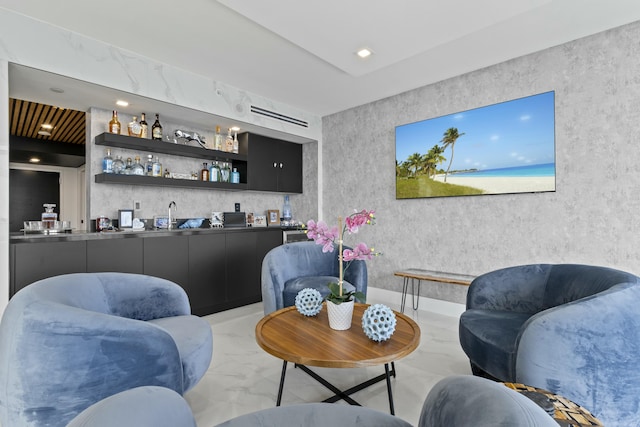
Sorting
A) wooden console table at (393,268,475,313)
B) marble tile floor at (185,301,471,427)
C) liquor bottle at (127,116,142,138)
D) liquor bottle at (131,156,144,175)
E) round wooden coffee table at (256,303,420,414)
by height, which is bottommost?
marble tile floor at (185,301,471,427)

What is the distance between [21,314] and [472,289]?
249cm

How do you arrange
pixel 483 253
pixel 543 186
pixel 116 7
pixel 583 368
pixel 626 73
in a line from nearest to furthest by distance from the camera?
pixel 583 368 < pixel 116 7 < pixel 626 73 < pixel 543 186 < pixel 483 253

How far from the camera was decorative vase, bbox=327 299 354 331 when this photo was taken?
1.78m

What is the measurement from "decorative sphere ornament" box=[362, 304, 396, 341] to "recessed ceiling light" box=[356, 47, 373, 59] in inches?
93.2

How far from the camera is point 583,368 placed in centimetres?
130

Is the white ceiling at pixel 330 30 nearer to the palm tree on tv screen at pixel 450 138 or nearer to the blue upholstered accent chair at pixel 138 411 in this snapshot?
the palm tree on tv screen at pixel 450 138

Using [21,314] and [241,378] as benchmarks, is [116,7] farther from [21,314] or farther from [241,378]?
[241,378]

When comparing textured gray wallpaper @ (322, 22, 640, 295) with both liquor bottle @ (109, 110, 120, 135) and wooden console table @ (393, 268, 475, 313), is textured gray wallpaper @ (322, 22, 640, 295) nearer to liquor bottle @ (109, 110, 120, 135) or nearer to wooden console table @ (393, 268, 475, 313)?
wooden console table @ (393, 268, 475, 313)

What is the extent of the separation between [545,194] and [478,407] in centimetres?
312

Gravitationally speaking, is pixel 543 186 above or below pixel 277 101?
below

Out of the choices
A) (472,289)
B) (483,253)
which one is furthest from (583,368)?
(483,253)

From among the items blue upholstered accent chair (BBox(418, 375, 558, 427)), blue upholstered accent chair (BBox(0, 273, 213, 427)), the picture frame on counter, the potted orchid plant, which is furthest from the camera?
the picture frame on counter

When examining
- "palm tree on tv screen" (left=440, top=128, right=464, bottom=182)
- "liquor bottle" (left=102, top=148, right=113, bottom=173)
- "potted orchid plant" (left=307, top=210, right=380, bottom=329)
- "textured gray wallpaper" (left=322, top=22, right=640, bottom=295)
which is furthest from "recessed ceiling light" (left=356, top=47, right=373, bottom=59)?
"liquor bottle" (left=102, top=148, right=113, bottom=173)

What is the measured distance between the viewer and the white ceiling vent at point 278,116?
13.3 feet
